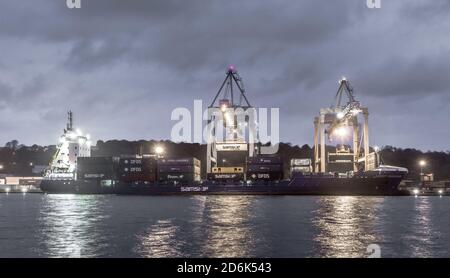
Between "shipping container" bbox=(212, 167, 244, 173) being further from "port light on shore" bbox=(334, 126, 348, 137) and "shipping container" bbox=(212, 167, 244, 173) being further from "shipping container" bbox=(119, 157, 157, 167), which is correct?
"port light on shore" bbox=(334, 126, 348, 137)

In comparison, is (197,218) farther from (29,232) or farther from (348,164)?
(348,164)

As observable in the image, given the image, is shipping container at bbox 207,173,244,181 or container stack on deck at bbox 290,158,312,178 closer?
container stack on deck at bbox 290,158,312,178

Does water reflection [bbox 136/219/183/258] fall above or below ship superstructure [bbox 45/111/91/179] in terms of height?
below

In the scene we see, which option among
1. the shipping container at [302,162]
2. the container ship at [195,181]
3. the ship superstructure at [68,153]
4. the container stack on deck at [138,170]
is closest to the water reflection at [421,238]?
the container ship at [195,181]

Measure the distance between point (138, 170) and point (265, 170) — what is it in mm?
31258

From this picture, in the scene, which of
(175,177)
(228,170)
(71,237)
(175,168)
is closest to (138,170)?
(175,168)

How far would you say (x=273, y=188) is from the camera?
10744 cm

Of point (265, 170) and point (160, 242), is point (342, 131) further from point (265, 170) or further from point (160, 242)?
point (160, 242)

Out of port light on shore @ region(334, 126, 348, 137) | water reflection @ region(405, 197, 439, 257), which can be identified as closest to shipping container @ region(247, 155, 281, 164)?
port light on shore @ region(334, 126, 348, 137)

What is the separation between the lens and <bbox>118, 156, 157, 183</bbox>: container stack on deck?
115 metres

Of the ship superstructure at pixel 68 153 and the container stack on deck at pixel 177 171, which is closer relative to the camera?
the container stack on deck at pixel 177 171

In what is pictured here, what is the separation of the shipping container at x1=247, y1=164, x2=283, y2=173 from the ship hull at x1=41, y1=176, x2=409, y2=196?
3801 mm

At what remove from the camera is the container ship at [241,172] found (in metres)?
105

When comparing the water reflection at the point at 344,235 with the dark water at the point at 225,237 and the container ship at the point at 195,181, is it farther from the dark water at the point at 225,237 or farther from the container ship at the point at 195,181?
the container ship at the point at 195,181
